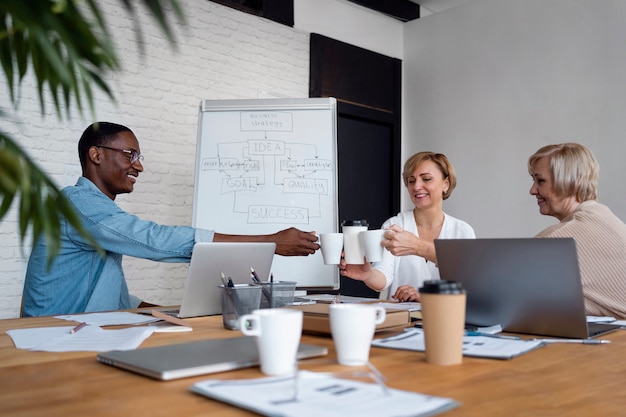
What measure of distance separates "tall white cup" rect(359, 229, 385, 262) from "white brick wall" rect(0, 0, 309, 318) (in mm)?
2245

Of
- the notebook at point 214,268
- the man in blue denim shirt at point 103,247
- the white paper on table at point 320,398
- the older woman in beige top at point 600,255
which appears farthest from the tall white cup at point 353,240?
the white paper on table at point 320,398

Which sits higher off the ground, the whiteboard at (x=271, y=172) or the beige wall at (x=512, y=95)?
the beige wall at (x=512, y=95)

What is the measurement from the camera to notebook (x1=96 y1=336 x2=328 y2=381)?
2.95ft

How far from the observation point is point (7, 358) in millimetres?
1075

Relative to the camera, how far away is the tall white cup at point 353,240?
1.83 metres

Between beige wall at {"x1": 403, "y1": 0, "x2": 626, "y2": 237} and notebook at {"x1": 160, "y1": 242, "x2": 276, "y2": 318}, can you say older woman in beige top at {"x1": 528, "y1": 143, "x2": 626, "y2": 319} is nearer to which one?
notebook at {"x1": 160, "y1": 242, "x2": 276, "y2": 318}

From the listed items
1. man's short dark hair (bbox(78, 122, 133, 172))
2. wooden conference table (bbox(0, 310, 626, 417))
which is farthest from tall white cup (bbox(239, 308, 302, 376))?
man's short dark hair (bbox(78, 122, 133, 172))

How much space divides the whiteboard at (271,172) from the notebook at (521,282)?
1810 millimetres

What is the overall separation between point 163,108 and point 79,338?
3012mm

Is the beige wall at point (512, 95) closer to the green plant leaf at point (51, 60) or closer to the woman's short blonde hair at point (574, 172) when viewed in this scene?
the woman's short blonde hair at point (574, 172)

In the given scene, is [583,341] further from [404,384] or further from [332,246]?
Result: [332,246]

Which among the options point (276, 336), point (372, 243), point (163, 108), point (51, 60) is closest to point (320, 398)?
point (276, 336)

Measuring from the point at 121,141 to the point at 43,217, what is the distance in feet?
7.09

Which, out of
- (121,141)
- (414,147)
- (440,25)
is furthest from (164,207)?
(440,25)
